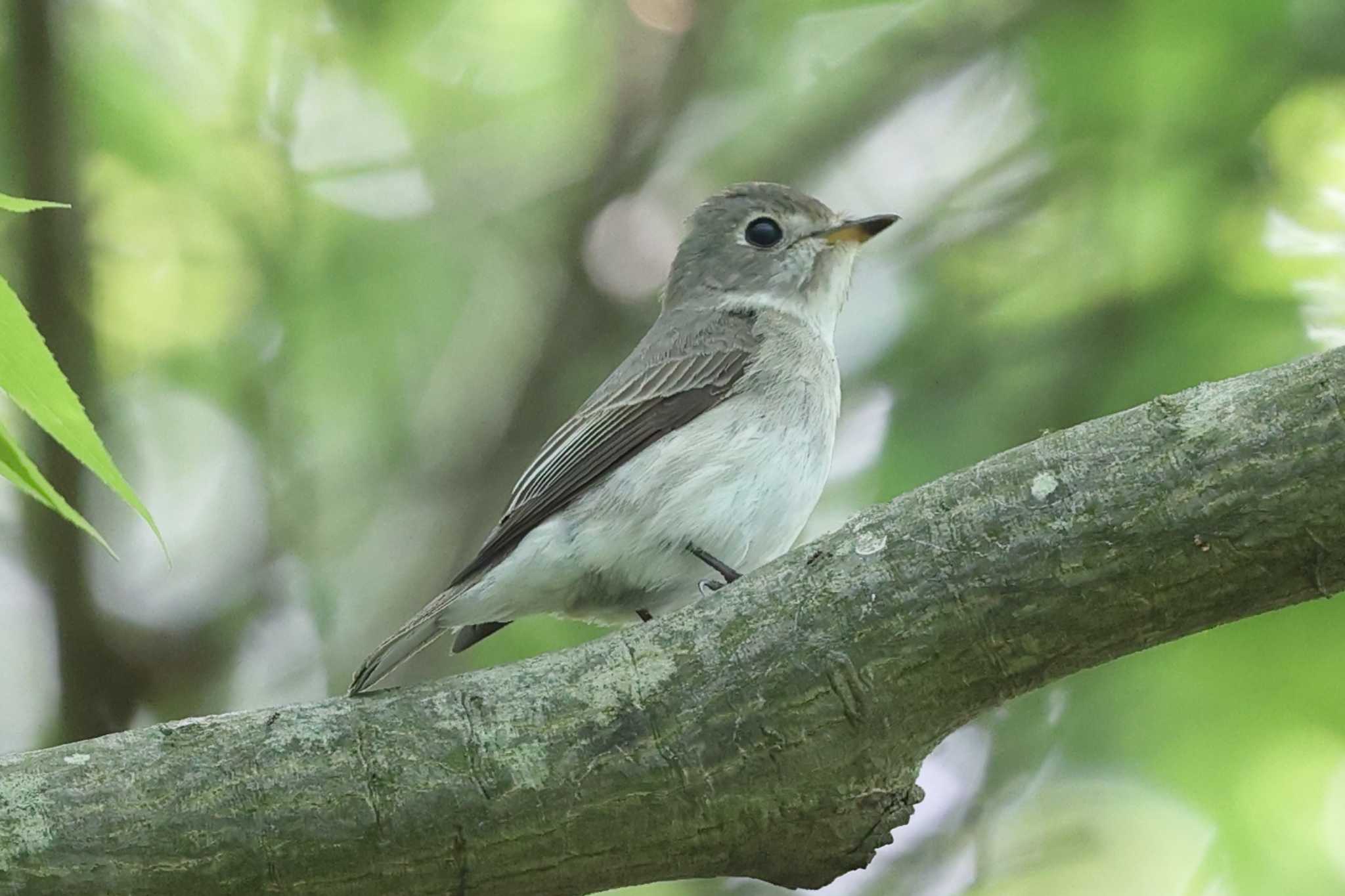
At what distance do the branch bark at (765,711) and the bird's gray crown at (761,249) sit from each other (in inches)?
108

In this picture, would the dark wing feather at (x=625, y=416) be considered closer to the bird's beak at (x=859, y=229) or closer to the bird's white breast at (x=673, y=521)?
the bird's white breast at (x=673, y=521)

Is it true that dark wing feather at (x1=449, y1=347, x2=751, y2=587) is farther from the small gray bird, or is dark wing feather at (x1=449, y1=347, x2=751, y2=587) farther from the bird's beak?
the bird's beak

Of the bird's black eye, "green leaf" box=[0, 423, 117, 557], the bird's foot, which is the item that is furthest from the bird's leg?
"green leaf" box=[0, 423, 117, 557]

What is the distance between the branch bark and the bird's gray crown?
275cm

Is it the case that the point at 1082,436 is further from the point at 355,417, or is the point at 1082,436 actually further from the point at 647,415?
the point at 355,417

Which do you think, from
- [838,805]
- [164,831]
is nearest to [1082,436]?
[838,805]

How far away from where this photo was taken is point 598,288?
5.30 metres

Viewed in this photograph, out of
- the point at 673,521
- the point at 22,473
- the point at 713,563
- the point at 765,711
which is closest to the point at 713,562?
the point at 713,563

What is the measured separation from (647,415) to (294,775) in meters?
2.08

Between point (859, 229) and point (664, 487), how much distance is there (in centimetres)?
155

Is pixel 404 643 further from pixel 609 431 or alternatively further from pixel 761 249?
pixel 761 249

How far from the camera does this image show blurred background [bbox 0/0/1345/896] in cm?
418

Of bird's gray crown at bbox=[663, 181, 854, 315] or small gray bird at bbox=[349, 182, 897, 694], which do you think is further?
bird's gray crown at bbox=[663, 181, 854, 315]

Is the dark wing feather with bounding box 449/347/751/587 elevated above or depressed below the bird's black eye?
below
